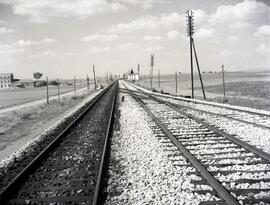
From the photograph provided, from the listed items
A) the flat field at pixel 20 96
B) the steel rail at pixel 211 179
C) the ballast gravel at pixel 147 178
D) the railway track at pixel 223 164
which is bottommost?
the flat field at pixel 20 96

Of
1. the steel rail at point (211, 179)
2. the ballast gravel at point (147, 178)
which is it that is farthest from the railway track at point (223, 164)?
the ballast gravel at point (147, 178)

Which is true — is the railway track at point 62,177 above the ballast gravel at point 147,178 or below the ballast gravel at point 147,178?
below

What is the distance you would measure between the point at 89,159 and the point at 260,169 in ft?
14.4

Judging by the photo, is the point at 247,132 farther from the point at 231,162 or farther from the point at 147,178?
the point at 147,178

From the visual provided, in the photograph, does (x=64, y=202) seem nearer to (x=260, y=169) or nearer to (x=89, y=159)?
(x=89, y=159)

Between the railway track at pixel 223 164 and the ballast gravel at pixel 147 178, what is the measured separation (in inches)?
7.1

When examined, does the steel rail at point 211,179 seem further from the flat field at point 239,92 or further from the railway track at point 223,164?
the flat field at point 239,92

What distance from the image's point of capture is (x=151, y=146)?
951cm

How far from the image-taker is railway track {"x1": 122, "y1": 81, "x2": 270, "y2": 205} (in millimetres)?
5297

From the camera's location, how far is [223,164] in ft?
23.3

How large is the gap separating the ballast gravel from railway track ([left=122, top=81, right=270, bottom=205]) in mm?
181

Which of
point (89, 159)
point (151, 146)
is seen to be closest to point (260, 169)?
point (151, 146)

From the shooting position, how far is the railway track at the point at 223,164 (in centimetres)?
530

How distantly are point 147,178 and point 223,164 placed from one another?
189 centimetres
